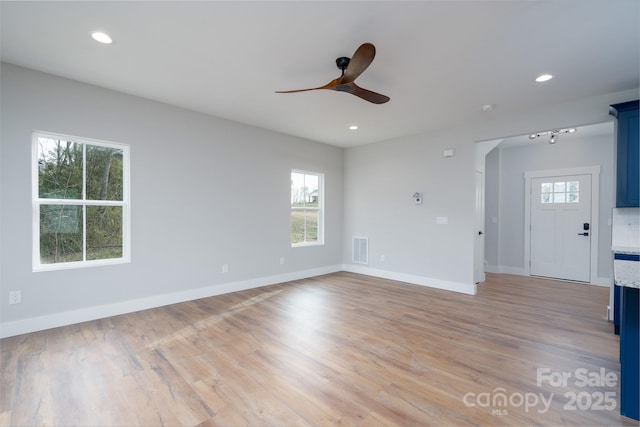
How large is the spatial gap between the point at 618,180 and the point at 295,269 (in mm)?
4708

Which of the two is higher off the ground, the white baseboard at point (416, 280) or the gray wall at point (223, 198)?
the gray wall at point (223, 198)

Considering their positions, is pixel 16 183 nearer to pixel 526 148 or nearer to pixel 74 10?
pixel 74 10

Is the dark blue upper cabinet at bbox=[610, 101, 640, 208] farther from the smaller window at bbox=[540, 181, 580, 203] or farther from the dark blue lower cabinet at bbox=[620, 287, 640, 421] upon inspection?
the smaller window at bbox=[540, 181, 580, 203]

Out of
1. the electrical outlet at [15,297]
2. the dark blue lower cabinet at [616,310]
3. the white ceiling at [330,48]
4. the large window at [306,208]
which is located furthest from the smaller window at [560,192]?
the electrical outlet at [15,297]

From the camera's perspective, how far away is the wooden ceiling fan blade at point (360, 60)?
209 centimetres

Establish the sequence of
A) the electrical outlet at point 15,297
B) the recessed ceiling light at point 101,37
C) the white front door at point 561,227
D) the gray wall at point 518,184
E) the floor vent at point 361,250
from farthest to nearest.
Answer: the floor vent at point 361,250 → the white front door at point 561,227 → the gray wall at point 518,184 → the electrical outlet at point 15,297 → the recessed ceiling light at point 101,37

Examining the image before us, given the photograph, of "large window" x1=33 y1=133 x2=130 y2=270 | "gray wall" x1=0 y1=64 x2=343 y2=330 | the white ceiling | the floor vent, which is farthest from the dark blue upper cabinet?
"large window" x1=33 y1=133 x2=130 y2=270

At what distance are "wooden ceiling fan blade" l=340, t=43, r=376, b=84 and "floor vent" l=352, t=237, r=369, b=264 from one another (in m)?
4.03

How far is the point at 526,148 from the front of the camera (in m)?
6.09

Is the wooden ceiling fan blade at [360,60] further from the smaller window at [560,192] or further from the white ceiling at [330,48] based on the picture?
the smaller window at [560,192]

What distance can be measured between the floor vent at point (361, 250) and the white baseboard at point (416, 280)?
15cm

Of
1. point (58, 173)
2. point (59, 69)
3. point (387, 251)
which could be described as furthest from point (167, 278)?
point (387, 251)

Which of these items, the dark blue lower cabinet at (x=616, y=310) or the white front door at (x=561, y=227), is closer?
the dark blue lower cabinet at (x=616, y=310)

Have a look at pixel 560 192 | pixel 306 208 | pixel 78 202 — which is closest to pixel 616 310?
pixel 560 192
